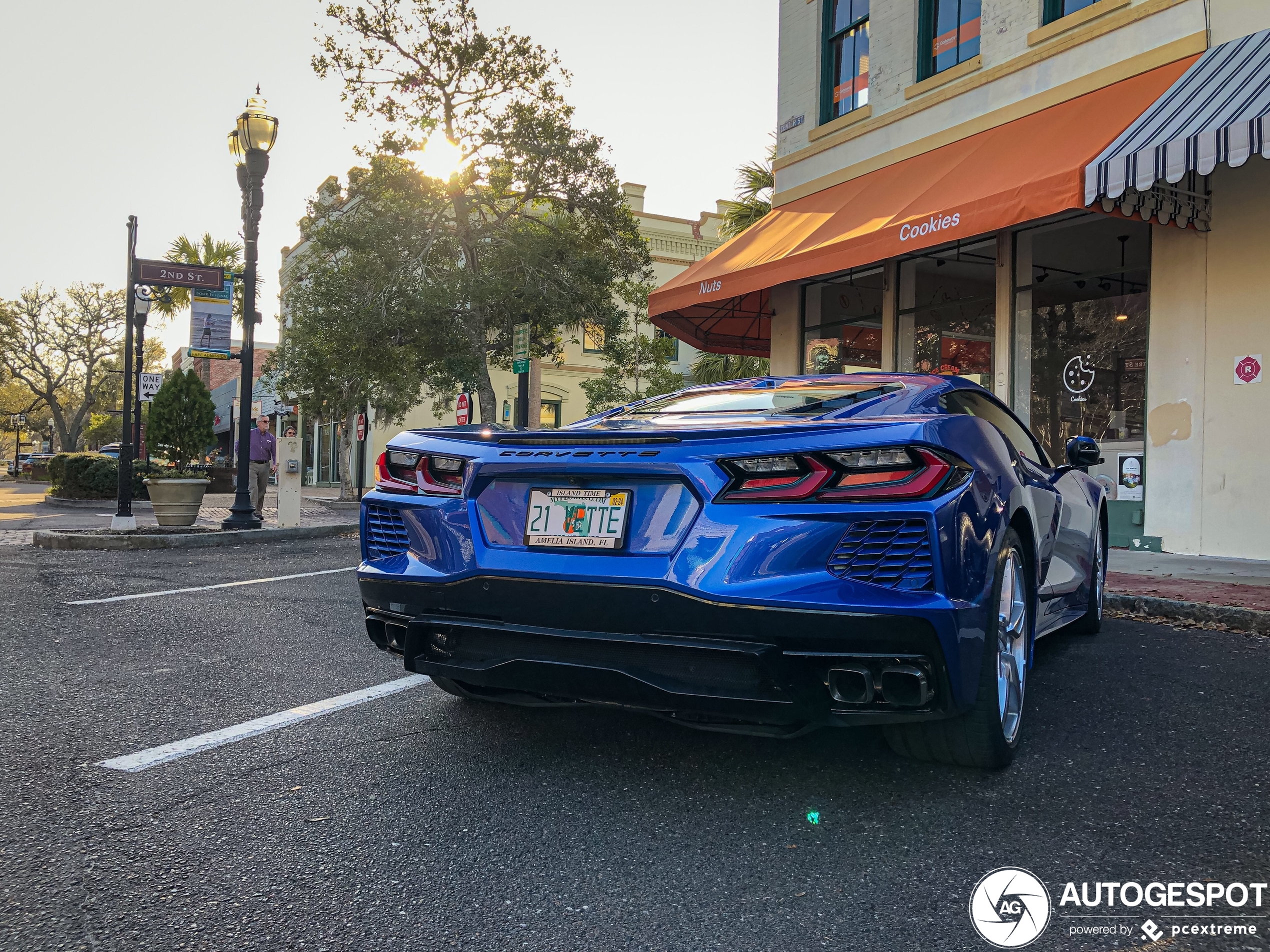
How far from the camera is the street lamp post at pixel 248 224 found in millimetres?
12961

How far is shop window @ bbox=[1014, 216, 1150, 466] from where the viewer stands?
960 centimetres

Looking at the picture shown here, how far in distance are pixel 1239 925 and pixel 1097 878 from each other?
1.00 feet

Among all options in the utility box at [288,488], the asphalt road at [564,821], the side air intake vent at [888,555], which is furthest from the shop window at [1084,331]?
the utility box at [288,488]

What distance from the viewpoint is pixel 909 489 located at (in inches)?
102

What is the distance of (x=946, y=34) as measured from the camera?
473 inches

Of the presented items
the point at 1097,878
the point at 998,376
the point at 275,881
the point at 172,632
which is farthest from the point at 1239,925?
the point at 998,376

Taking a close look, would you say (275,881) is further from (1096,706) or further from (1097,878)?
(1096,706)

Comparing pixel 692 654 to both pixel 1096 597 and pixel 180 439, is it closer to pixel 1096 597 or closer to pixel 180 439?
pixel 1096 597

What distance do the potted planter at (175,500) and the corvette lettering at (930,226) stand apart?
31.8 ft

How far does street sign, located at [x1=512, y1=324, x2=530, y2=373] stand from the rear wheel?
29.7 feet

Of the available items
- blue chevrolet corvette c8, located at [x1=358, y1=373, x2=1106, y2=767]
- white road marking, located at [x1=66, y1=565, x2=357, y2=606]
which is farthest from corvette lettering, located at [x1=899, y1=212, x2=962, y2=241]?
blue chevrolet corvette c8, located at [x1=358, y1=373, x2=1106, y2=767]

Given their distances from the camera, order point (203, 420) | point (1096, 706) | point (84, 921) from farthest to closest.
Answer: point (203, 420), point (1096, 706), point (84, 921)

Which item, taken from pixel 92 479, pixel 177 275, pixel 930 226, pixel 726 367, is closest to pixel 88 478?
pixel 92 479

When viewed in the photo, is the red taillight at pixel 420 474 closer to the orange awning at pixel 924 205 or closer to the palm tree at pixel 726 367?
the orange awning at pixel 924 205
